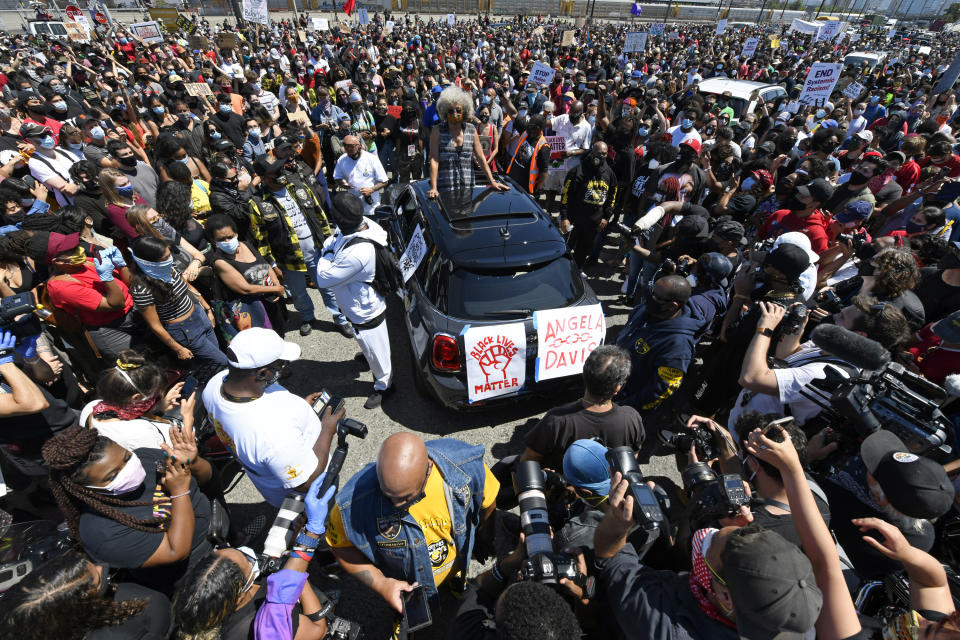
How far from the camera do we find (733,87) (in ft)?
39.3

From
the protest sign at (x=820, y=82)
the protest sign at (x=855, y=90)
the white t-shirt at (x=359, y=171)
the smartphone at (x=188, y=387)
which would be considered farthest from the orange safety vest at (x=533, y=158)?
the protest sign at (x=855, y=90)

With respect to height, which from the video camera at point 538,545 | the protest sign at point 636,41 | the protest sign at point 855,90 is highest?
the protest sign at point 636,41

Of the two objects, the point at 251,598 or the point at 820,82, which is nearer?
the point at 251,598

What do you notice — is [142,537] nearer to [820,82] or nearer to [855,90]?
[820,82]

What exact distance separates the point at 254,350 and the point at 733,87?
14.6 m

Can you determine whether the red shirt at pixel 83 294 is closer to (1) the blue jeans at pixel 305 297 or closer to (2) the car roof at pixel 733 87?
(1) the blue jeans at pixel 305 297

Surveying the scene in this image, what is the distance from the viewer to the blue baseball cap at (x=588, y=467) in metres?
2.17

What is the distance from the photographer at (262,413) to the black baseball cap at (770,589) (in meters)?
2.15

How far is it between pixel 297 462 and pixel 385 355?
172cm

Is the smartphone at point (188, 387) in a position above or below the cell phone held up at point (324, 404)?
below

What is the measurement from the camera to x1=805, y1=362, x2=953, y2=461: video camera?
201cm

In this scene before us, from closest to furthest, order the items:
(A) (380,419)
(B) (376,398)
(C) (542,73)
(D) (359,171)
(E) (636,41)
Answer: (A) (380,419) < (B) (376,398) < (D) (359,171) < (C) (542,73) < (E) (636,41)

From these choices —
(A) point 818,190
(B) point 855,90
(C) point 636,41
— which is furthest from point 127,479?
(C) point 636,41

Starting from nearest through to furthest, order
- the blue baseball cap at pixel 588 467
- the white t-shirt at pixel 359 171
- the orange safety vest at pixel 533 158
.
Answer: the blue baseball cap at pixel 588 467, the white t-shirt at pixel 359 171, the orange safety vest at pixel 533 158
